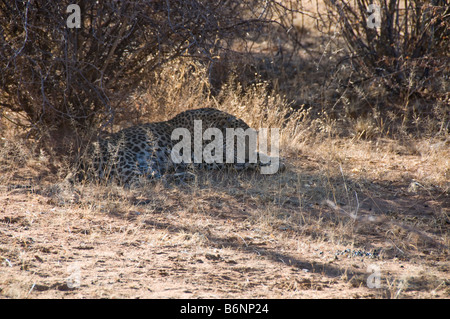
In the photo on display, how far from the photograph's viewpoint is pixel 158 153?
6.50 m

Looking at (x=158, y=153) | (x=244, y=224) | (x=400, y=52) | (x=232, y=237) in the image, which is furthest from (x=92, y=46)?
(x=400, y=52)

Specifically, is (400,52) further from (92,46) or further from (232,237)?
(232,237)

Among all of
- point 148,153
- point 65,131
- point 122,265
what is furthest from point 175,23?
point 122,265

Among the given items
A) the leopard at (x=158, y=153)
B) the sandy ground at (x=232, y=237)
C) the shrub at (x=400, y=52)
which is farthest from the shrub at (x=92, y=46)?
the shrub at (x=400, y=52)

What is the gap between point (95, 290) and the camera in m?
3.53

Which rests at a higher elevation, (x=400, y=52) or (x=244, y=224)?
(x=400, y=52)

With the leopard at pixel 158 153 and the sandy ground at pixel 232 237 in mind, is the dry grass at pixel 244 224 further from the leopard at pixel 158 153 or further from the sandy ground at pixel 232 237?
the leopard at pixel 158 153

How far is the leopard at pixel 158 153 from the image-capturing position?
237 inches

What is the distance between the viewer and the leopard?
601 cm

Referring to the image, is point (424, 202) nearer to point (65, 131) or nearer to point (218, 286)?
point (218, 286)

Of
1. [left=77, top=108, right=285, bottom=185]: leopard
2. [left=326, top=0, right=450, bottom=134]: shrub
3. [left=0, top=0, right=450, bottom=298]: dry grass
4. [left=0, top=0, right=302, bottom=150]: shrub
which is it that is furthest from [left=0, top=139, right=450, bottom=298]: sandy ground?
[left=326, top=0, right=450, bottom=134]: shrub

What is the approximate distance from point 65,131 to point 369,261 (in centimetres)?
473

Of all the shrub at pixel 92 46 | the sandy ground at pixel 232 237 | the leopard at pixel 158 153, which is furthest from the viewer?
the shrub at pixel 92 46

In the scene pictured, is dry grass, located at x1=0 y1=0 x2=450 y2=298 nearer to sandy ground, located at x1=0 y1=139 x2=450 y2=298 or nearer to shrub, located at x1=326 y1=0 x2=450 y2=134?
sandy ground, located at x1=0 y1=139 x2=450 y2=298
